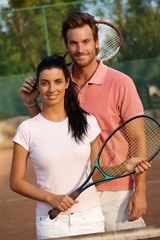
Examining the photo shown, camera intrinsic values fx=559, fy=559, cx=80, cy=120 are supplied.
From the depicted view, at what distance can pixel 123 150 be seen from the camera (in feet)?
7.43

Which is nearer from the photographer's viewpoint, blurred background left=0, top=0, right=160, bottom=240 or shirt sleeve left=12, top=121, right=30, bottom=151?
shirt sleeve left=12, top=121, right=30, bottom=151

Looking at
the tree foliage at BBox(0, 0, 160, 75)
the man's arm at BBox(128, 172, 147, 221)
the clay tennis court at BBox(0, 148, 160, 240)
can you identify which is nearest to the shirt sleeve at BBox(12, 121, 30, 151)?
the man's arm at BBox(128, 172, 147, 221)

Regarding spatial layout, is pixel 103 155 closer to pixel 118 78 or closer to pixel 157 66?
pixel 118 78

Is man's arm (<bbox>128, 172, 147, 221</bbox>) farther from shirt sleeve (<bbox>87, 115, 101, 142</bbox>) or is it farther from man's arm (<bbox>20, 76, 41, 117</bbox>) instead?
man's arm (<bbox>20, 76, 41, 117</bbox>)

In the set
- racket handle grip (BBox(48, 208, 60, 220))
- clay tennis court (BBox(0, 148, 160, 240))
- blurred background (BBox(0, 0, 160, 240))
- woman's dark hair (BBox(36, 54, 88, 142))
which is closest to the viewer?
racket handle grip (BBox(48, 208, 60, 220))

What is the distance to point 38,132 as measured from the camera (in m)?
2.06

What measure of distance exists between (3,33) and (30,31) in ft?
1.75

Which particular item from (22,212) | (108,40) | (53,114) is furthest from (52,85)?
(22,212)

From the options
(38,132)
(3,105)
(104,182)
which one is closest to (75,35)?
(38,132)

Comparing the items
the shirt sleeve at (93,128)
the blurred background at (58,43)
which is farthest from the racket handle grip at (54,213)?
the blurred background at (58,43)

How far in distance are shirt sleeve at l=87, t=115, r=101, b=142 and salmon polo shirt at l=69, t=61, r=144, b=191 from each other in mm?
51

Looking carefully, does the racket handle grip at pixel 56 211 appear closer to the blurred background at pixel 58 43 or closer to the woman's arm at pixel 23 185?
the woman's arm at pixel 23 185

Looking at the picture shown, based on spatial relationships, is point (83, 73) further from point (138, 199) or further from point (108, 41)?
point (108, 41)

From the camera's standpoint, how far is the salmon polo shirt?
2.20m
